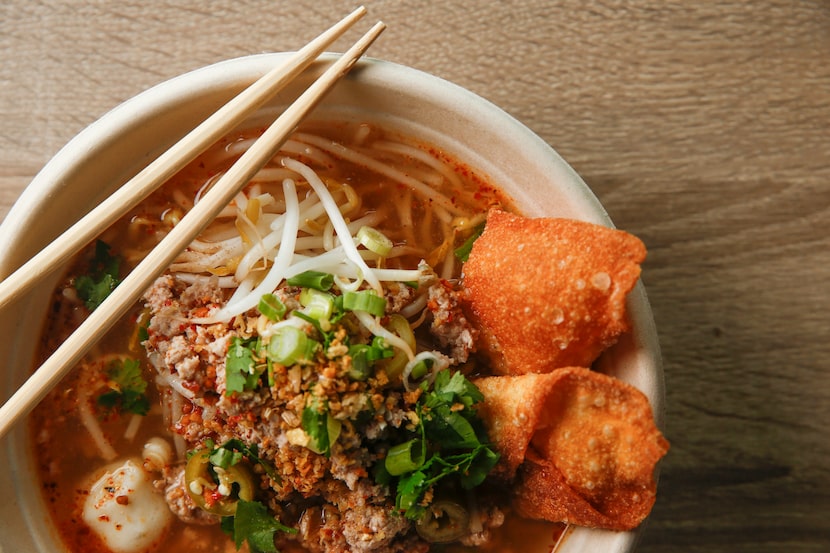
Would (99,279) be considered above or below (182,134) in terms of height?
below

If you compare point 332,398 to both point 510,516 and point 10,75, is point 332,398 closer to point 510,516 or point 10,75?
point 510,516

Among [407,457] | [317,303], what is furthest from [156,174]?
[407,457]

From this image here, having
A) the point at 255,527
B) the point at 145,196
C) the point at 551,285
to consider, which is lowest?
the point at 255,527

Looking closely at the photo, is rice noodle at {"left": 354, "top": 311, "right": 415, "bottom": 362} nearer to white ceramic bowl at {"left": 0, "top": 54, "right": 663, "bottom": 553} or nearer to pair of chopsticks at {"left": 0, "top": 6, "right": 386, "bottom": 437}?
pair of chopsticks at {"left": 0, "top": 6, "right": 386, "bottom": 437}

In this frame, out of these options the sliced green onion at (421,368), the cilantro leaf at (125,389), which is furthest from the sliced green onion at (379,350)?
the cilantro leaf at (125,389)

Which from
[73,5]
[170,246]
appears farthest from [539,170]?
[73,5]

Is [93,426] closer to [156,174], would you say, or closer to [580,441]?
[156,174]

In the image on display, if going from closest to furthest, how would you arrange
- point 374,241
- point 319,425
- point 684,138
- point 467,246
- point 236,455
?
point 319,425
point 236,455
point 374,241
point 467,246
point 684,138
